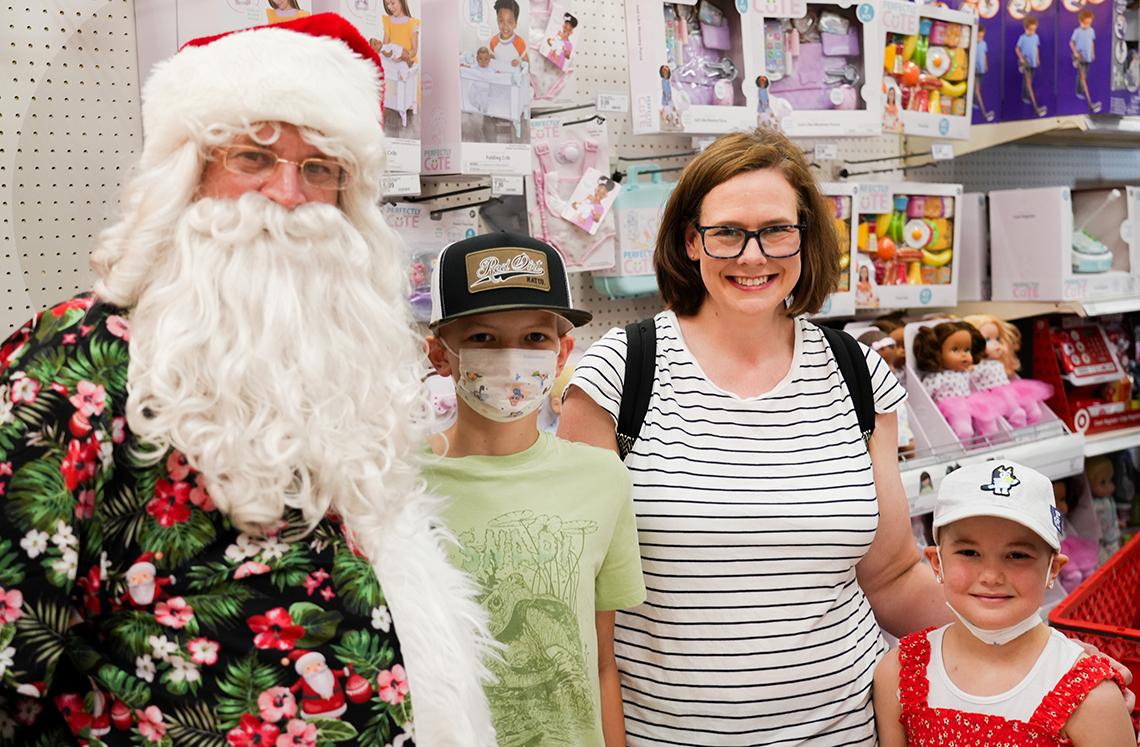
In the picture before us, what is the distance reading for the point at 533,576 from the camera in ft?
5.17

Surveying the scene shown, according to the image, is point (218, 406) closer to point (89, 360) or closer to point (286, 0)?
point (89, 360)

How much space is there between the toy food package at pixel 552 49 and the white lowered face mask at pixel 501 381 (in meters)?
1.35

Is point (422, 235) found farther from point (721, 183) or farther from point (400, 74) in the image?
point (721, 183)

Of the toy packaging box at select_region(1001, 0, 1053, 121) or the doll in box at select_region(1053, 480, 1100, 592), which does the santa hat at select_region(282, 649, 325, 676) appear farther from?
the toy packaging box at select_region(1001, 0, 1053, 121)

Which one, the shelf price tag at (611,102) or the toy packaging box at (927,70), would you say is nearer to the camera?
the shelf price tag at (611,102)

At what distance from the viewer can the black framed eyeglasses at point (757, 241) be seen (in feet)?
6.22

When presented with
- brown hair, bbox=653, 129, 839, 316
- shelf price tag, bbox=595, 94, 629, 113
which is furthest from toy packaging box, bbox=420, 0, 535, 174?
brown hair, bbox=653, 129, 839, 316

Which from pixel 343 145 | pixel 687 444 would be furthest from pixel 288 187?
pixel 687 444

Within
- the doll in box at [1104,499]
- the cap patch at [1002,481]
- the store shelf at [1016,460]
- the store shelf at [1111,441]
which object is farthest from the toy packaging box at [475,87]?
the doll in box at [1104,499]

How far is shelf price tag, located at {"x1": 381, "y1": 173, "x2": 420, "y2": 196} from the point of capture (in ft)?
7.43

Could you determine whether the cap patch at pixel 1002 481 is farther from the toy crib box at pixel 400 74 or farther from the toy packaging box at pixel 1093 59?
the toy packaging box at pixel 1093 59

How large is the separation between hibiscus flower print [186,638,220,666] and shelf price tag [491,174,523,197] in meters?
1.53

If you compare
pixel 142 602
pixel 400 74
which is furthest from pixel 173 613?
pixel 400 74

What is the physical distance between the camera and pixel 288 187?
4.14 feet
